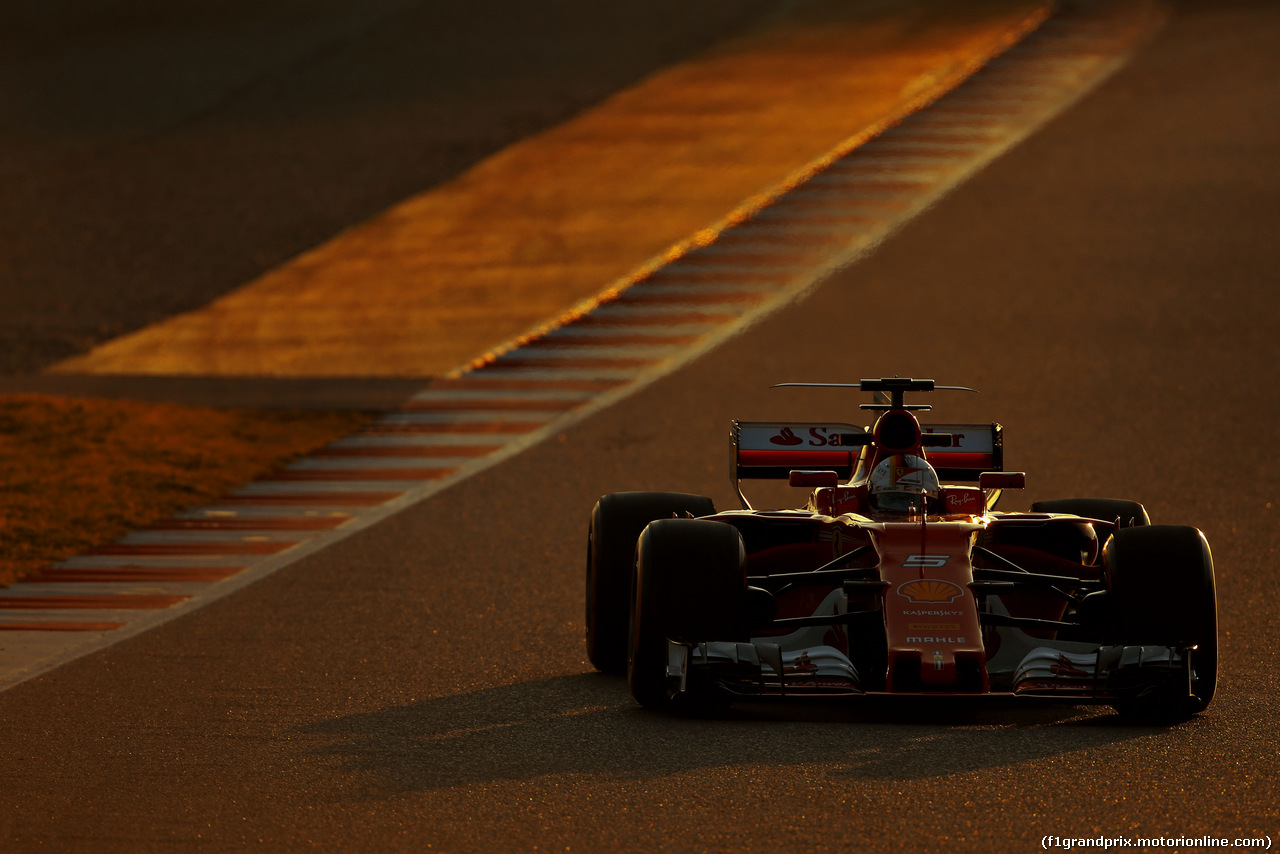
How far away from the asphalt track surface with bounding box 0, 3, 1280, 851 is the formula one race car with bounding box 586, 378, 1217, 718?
20cm

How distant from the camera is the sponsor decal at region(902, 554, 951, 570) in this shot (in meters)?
7.36

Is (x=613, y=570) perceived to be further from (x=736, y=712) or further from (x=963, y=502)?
(x=963, y=502)

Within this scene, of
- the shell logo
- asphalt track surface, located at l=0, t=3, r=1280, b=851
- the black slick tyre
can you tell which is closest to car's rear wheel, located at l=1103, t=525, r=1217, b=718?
asphalt track surface, located at l=0, t=3, r=1280, b=851

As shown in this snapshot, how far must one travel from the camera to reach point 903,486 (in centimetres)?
819

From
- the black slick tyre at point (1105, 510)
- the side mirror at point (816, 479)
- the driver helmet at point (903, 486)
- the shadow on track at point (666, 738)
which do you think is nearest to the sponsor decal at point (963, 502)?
the driver helmet at point (903, 486)

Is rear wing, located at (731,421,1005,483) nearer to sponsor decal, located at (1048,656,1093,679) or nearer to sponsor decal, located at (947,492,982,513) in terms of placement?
sponsor decal, located at (947,492,982,513)

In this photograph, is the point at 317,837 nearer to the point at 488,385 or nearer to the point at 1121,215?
the point at 488,385

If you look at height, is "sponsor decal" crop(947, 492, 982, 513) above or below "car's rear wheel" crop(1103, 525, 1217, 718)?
above

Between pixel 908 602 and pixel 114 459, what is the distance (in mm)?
9293

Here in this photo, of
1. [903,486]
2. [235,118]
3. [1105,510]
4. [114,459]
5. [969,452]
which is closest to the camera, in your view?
[903,486]

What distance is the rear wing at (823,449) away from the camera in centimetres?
918

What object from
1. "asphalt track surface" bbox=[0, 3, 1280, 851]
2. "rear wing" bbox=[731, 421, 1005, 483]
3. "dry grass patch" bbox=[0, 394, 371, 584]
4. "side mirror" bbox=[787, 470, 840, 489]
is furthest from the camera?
"dry grass patch" bbox=[0, 394, 371, 584]

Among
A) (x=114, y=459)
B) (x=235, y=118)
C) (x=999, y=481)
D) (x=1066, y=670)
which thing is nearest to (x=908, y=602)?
(x=1066, y=670)

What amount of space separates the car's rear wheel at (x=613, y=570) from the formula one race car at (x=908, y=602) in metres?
0.01
